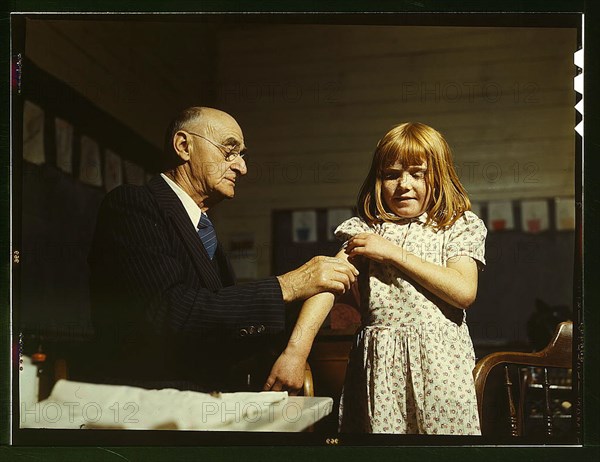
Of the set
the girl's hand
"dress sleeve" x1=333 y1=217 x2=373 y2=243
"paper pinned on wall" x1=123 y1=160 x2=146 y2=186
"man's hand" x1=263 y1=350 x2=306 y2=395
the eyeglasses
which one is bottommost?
"man's hand" x1=263 y1=350 x2=306 y2=395

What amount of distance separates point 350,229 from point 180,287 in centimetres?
61

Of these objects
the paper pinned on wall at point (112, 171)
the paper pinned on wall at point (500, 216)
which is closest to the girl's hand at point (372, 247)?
the paper pinned on wall at point (500, 216)

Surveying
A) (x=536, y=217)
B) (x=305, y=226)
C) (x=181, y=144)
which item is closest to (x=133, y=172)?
(x=181, y=144)

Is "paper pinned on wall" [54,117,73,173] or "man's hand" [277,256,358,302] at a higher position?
"paper pinned on wall" [54,117,73,173]

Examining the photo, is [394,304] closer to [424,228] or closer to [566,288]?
[424,228]

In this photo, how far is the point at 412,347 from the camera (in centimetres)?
240

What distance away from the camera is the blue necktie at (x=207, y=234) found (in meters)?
2.51

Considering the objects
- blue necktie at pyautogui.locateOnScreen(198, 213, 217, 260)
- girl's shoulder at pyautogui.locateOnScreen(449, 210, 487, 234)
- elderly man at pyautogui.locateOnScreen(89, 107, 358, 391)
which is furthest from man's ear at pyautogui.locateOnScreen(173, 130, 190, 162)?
girl's shoulder at pyautogui.locateOnScreen(449, 210, 487, 234)

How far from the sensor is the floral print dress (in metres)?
2.40

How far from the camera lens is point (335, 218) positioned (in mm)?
2549

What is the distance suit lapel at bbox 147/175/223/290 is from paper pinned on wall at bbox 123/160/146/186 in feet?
0.15

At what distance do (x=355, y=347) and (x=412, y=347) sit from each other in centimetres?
19

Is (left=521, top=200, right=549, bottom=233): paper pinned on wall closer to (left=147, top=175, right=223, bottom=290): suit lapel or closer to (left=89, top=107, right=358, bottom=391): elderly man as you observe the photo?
(left=89, top=107, right=358, bottom=391): elderly man

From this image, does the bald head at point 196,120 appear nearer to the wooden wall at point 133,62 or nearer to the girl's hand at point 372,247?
the wooden wall at point 133,62
